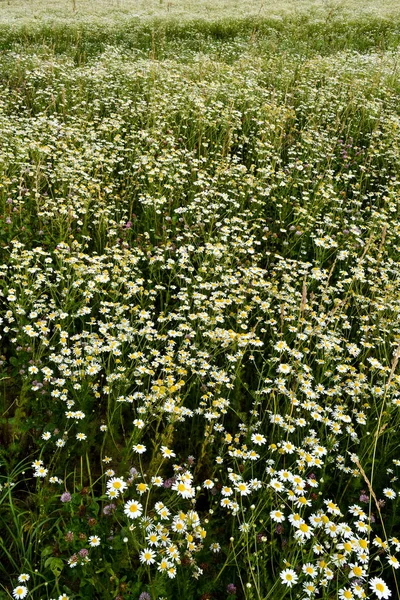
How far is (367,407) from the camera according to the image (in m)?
2.78

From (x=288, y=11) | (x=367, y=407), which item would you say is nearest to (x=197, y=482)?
(x=367, y=407)

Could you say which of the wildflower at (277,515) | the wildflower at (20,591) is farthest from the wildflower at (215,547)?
the wildflower at (20,591)

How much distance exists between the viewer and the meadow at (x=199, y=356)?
6.77 feet

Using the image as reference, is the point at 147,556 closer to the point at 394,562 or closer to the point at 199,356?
the point at 394,562

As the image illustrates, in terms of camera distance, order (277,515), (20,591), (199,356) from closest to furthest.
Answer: (20,591) → (277,515) → (199,356)

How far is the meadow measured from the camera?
2.06m

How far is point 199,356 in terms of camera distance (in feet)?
10.1

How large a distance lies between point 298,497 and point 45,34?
45.5 feet

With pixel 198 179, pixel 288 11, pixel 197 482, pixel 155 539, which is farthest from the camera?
pixel 288 11

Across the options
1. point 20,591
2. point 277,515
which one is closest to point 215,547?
point 277,515

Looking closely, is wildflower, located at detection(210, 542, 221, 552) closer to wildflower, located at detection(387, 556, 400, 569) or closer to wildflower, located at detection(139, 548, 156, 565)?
wildflower, located at detection(139, 548, 156, 565)

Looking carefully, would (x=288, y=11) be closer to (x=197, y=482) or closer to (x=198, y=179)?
(x=198, y=179)

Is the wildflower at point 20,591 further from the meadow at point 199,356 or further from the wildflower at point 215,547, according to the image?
the wildflower at point 215,547

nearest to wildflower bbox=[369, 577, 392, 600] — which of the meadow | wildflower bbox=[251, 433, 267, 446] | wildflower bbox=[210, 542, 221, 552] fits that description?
the meadow
